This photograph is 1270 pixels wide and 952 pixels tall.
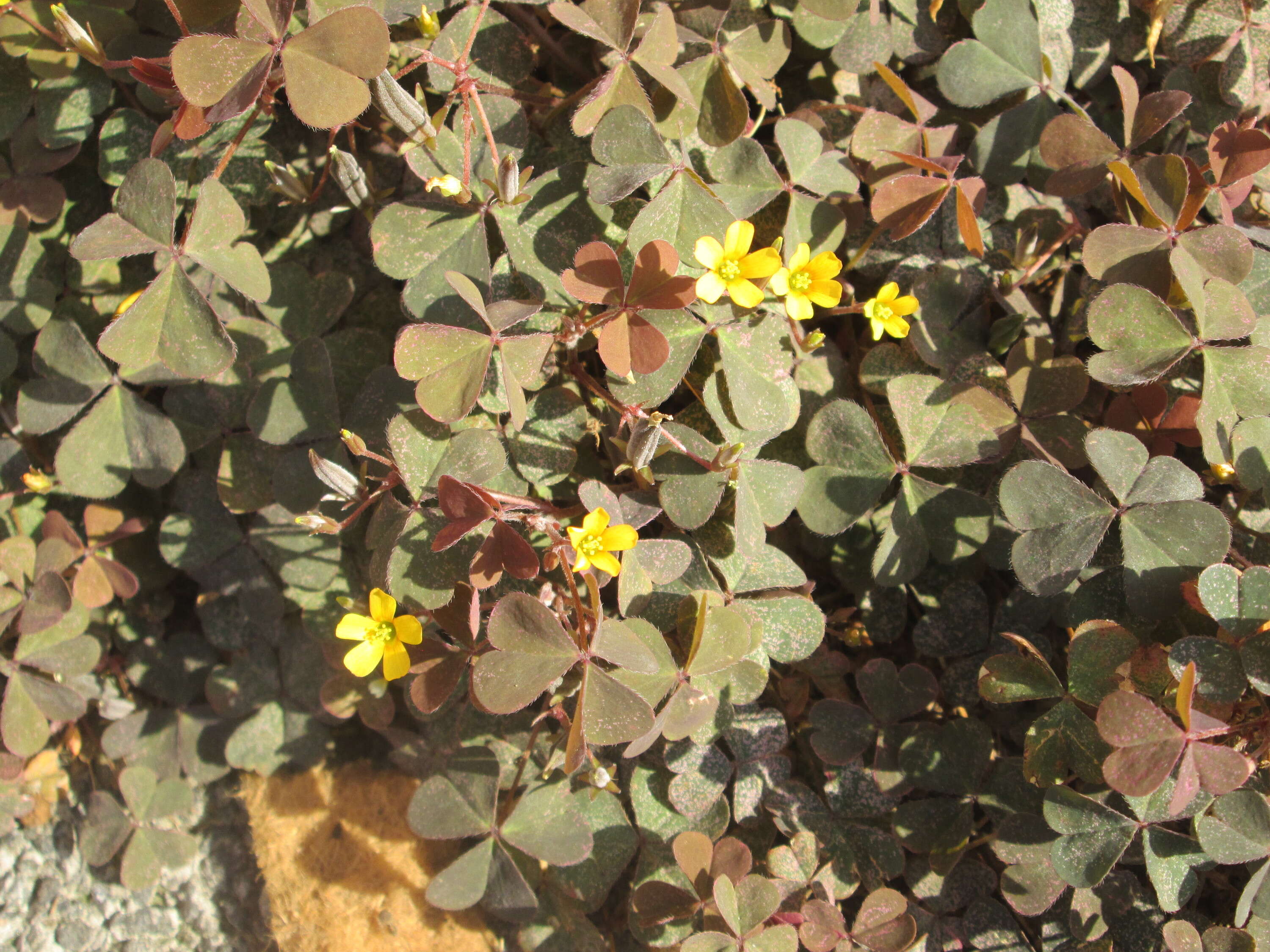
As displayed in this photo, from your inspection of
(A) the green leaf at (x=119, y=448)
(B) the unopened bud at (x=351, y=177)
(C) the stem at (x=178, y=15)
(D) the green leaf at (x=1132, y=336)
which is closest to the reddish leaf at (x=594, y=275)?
(B) the unopened bud at (x=351, y=177)

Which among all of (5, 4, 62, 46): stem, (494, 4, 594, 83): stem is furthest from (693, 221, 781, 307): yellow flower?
(5, 4, 62, 46): stem

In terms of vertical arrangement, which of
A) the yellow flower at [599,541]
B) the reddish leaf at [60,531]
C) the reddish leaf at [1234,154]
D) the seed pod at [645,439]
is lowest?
the reddish leaf at [60,531]

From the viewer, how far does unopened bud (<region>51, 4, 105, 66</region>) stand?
6.48 feet

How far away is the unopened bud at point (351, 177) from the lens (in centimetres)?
207

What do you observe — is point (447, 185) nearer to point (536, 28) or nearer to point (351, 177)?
point (351, 177)

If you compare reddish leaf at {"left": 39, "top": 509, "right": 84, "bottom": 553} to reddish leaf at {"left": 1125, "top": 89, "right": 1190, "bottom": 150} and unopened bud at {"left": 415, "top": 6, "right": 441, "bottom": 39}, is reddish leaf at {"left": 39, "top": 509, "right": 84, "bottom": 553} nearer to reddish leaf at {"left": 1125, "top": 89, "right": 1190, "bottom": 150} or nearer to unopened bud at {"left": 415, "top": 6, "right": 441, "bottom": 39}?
unopened bud at {"left": 415, "top": 6, "right": 441, "bottom": 39}

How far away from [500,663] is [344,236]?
1.54 m

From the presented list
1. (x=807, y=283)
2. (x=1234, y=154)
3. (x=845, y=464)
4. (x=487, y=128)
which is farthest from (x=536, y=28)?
(x=1234, y=154)

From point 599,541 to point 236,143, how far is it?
140cm

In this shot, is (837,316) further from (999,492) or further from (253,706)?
(253,706)

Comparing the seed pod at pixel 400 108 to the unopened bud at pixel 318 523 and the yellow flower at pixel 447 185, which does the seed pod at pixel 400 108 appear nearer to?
the yellow flower at pixel 447 185

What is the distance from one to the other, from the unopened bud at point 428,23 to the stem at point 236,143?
0.50 m

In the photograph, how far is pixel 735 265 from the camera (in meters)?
1.87

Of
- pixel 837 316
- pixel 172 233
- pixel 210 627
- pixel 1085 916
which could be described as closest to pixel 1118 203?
pixel 837 316
